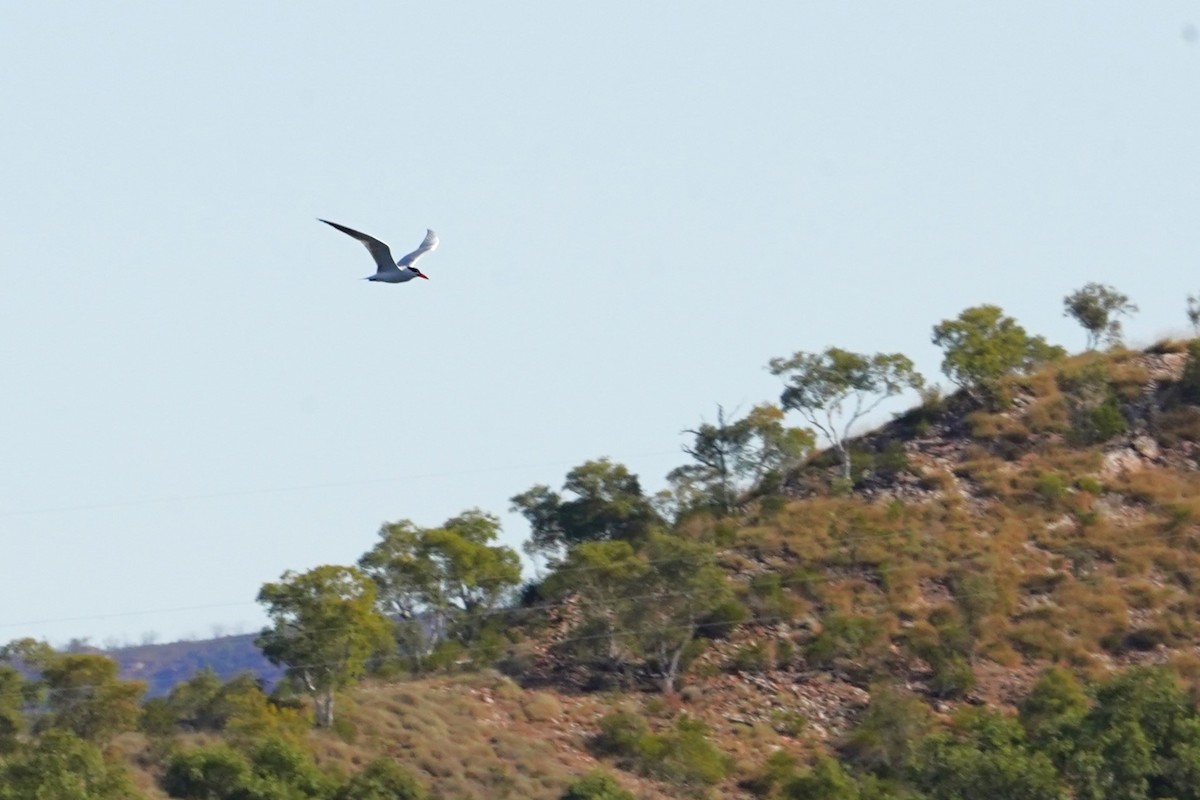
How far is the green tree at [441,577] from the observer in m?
63.6

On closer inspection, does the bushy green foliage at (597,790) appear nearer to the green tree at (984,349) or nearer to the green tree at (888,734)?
the green tree at (888,734)

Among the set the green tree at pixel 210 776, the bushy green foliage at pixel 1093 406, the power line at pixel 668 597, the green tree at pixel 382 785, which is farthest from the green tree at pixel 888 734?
the bushy green foliage at pixel 1093 406

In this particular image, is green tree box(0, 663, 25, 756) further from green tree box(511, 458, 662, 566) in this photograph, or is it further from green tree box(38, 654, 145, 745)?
green tree box(511, 458, 662, 566)

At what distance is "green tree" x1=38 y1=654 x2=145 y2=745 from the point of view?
52.1 meters

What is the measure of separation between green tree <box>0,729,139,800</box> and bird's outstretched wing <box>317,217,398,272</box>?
14499 mm

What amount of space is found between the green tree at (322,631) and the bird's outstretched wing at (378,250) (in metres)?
20.7

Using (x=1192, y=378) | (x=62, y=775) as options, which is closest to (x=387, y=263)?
(x=62, y=775)

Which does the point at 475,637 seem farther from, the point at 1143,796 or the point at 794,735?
the point at 1143,796

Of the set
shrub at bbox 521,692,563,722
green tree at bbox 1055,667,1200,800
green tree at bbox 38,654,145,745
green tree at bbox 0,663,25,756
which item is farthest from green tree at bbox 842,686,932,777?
green tree at bbox 0,663,25,756

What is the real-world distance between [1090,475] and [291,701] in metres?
27.9

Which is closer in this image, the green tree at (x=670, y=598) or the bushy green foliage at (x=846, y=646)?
the green tree at (x=670, y=598)

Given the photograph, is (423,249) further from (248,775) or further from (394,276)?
(248,775)

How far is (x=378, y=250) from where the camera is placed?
35.8 metres

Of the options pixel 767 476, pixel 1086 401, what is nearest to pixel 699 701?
pixel 767 476
